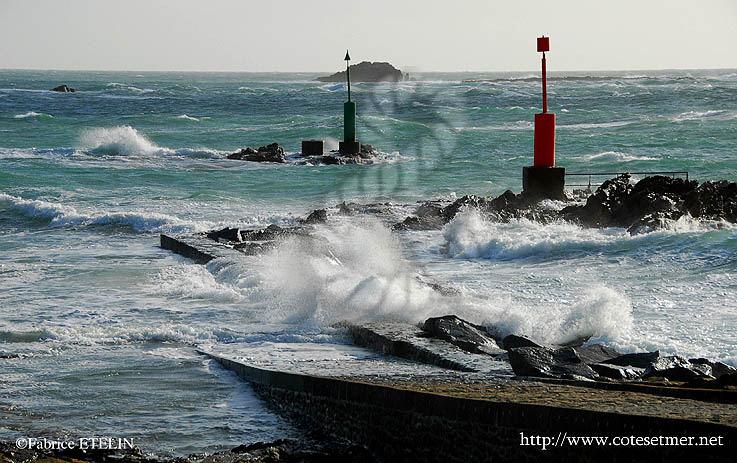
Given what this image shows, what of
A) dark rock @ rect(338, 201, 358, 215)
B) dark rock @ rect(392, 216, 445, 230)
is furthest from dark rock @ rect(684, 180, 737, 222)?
dark rock @ rect(338, 201, 358, 215)

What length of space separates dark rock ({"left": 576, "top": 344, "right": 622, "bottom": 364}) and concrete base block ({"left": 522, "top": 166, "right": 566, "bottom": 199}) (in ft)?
28.9

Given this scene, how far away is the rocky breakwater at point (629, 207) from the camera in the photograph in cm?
1462

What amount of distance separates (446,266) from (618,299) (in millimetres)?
4205

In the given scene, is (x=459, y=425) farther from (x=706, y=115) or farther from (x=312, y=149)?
(x=706, y=115)

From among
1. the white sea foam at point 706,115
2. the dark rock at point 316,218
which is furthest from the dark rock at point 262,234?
the white sea foam at point 706,115

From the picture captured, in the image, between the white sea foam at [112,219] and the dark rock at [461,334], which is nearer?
the dark rock at [461,334]

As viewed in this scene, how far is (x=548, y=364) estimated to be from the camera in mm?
6406

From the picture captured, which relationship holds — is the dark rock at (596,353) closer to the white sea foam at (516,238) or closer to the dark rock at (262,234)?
the white sea foam at (516,238)

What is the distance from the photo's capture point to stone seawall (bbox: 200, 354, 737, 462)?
14.0 ft

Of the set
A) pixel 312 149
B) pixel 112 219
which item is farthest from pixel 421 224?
pixel 312 149

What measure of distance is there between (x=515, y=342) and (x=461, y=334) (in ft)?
1.35

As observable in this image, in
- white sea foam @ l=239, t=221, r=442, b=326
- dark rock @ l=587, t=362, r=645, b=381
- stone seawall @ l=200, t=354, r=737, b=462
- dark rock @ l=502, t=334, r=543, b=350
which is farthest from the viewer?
white sea foam @ l=239, t=221, r=442, b=326

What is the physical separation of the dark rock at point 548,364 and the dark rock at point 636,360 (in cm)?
36

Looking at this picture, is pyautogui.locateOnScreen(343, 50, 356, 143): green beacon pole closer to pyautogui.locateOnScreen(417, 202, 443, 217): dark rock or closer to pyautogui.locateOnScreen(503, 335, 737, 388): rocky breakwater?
pyautogui.locateOnScreen(417, 202, 443, 217): dark rock
